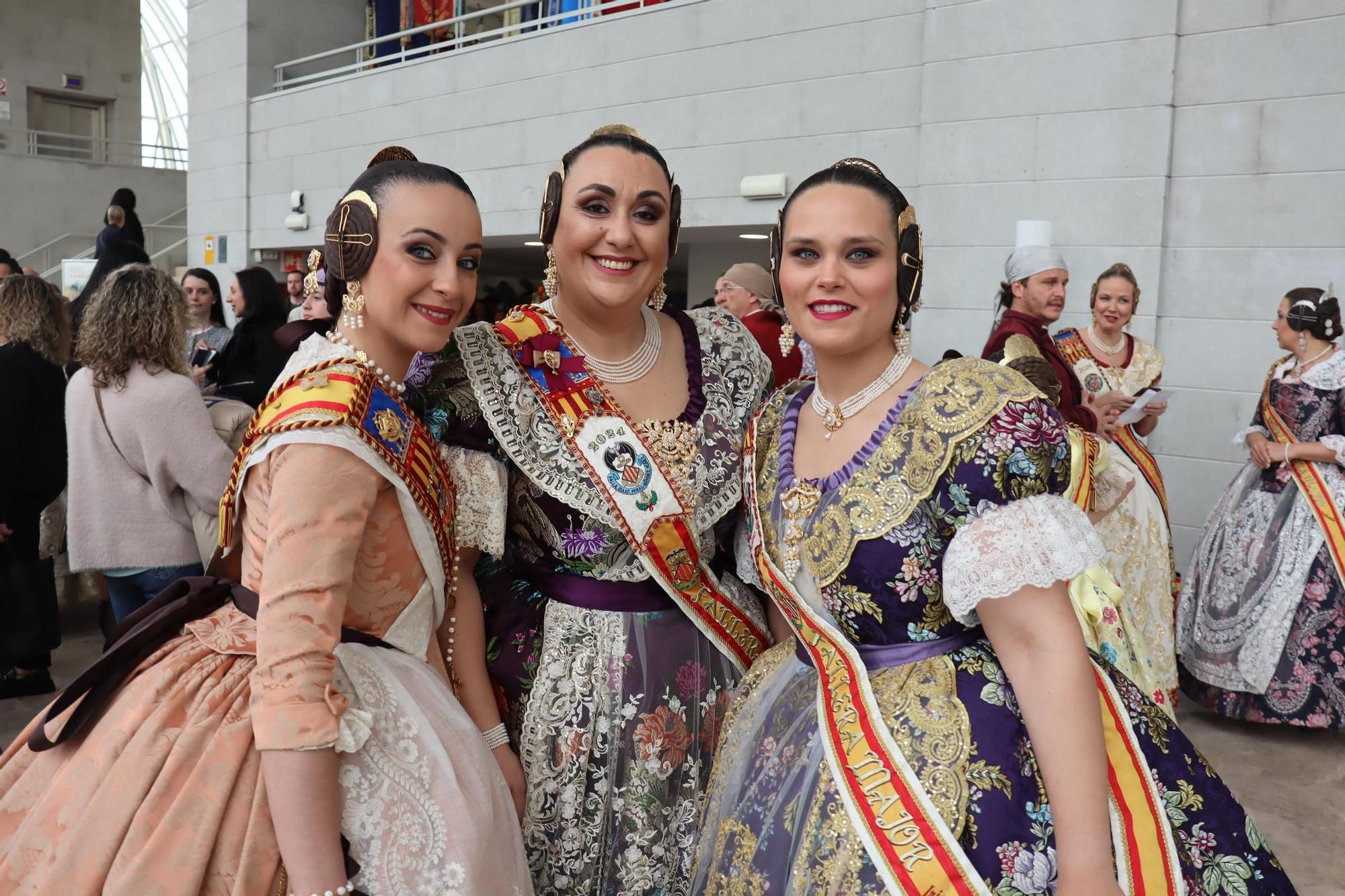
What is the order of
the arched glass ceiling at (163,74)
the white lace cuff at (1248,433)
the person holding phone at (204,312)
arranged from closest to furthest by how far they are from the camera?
the white lace cuff at (1248,433)
the person holding phone at (204,312)
the arched glass ceiling at (163,74)

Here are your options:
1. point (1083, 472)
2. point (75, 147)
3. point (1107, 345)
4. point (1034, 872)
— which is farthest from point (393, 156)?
point (75, 147)

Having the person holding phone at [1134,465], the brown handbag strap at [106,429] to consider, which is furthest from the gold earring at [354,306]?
the person holding phone at [1134,465]

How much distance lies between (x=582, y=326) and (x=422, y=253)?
0.35m

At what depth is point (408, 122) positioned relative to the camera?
7688 millimetres

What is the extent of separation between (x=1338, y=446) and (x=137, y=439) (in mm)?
3935

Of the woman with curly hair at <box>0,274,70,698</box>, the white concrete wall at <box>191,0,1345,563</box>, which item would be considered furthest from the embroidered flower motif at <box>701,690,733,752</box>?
the white concrete wall at <box>191,0,1345,563</box>

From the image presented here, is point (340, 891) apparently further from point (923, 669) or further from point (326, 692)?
point (923, 669)

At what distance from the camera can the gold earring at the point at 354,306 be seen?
1.34m

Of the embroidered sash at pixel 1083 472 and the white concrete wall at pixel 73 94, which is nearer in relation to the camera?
the embroidered sash at pixel 1083 472

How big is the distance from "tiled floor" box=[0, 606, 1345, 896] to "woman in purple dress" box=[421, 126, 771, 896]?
1.94m

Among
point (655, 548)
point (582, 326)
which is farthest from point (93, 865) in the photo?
point (582, 326)

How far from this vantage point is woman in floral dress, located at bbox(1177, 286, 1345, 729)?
3.69 m

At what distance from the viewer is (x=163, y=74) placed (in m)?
21.5

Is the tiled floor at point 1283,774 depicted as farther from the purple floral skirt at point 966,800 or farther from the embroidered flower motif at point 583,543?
the embroidered flower motif at point 583,543
